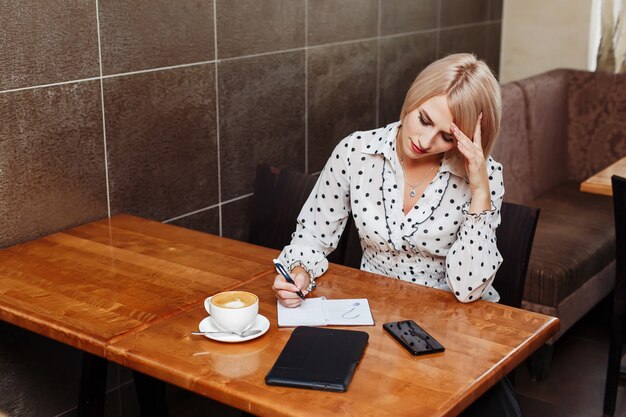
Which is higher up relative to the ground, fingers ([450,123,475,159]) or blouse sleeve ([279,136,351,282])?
fingers ([450,123,475,159])

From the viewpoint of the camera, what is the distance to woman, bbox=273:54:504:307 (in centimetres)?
212

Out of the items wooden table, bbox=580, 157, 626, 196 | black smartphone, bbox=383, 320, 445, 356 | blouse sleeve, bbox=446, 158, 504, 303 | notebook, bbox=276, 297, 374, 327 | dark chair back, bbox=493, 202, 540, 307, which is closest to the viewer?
black smartphone, bbox=383, 320, 445, 356

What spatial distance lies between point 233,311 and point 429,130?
0.71m

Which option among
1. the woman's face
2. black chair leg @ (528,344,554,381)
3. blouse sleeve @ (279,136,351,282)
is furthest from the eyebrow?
black chair leg @ (528,344,554,381)

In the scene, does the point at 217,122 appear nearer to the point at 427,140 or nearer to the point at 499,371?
the point at 427,140

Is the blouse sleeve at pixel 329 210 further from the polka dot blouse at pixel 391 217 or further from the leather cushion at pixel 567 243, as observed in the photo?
A: the leather cushion at pixel 567 243

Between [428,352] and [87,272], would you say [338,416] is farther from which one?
[87,272]

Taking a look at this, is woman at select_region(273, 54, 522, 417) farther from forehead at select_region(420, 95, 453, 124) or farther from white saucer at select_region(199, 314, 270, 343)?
white saucer at select_region(199, 314, 270, 343)

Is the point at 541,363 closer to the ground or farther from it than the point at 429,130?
closer to the ground

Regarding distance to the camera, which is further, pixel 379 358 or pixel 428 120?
pixel 428 120

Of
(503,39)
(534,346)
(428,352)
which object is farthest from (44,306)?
(503,39)

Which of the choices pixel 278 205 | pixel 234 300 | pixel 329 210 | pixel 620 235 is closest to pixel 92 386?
pixel 234 300

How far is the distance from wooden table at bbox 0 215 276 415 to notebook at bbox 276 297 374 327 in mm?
214

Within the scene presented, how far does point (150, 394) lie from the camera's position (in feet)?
7.88
